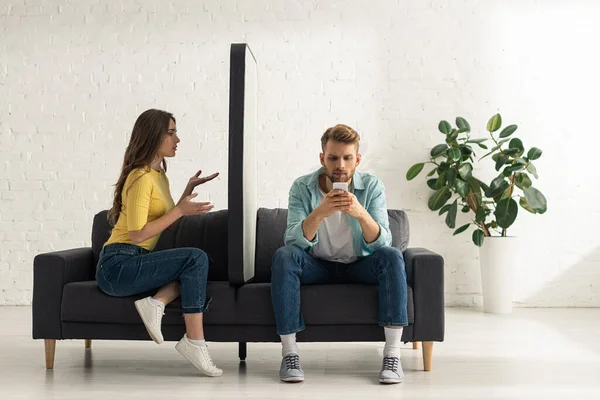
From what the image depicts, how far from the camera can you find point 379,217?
320cm

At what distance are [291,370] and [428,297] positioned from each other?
63 centimetres

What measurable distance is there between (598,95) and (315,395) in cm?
394

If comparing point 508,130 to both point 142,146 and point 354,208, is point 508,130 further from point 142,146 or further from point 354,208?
point 142,146

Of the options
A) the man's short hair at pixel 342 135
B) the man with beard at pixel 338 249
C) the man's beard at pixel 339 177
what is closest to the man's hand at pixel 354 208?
the man with beard at pixel 338 249

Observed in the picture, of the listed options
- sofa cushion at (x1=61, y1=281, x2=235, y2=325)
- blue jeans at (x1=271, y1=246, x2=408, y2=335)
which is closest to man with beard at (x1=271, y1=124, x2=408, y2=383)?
blue jeans at (x1=271, y1=246, x2=408, y2=335)

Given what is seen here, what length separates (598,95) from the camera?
5711 millimetres

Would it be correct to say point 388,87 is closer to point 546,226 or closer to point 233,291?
point 546,226

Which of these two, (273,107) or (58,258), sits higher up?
(273,107)

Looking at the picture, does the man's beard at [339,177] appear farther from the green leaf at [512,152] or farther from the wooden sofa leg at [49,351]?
the green leaf at [512,152]

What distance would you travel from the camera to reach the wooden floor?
2.82 metres

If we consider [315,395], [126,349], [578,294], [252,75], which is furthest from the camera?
[578,294]

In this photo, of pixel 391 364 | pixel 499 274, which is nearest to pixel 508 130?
pixel 499 274

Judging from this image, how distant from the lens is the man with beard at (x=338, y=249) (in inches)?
119

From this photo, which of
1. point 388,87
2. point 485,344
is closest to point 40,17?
point 388,87
